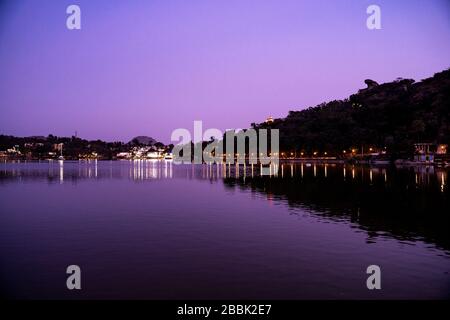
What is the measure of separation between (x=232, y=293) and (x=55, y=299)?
6.37 m

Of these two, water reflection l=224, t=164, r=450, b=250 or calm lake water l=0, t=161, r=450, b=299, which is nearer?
calm lake water l=0, t=161, r=450, b=299

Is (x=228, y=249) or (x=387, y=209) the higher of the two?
(x=387, y=209)

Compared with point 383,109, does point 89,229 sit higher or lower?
lower

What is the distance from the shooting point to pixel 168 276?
18.0 metres

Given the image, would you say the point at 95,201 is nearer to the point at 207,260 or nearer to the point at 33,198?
the point at 33,198

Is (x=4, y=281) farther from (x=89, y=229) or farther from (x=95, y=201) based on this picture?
(x=95, y=201)

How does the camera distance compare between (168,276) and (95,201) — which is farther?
(95,201)

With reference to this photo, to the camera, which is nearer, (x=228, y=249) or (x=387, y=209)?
(x=228, y=249)

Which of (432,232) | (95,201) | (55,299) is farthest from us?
(95,201)

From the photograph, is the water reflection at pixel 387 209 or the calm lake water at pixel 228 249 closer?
the calm lake water at pixel 228 249
